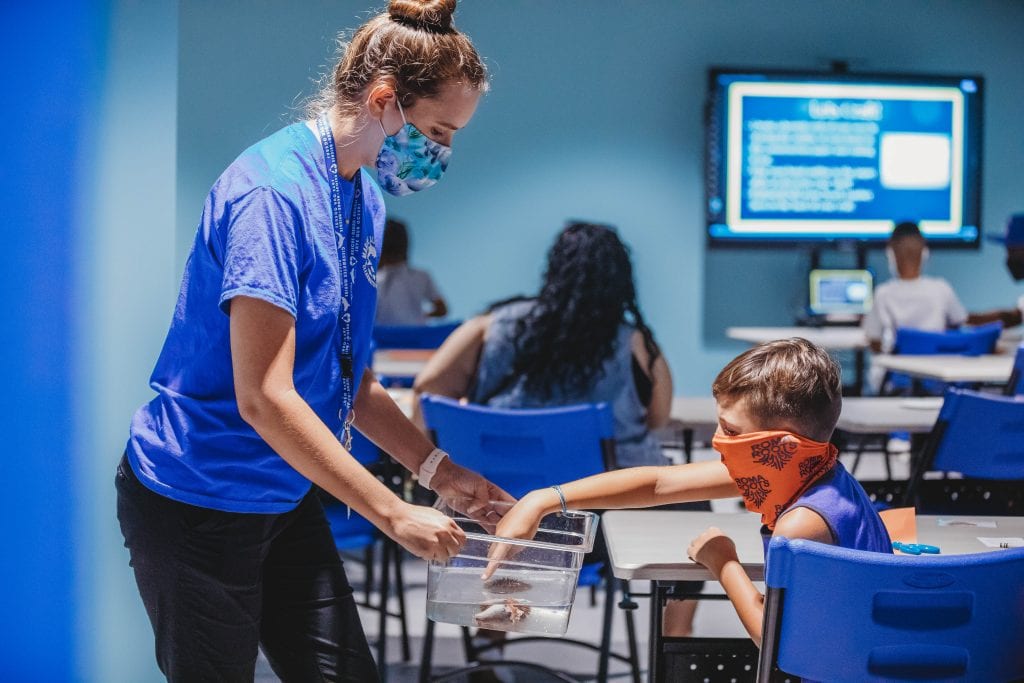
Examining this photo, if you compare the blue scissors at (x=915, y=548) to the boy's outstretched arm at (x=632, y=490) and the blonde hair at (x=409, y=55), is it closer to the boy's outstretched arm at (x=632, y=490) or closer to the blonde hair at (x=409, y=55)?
the boy's outstretched arm at (x=632, y=490)

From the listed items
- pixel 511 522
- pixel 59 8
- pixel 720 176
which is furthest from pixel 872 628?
pixel 720 176

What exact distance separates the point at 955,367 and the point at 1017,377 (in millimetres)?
474

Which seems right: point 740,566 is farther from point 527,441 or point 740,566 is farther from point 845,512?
point 527,441

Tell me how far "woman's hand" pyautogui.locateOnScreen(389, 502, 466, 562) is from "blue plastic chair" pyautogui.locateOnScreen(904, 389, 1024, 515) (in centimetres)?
195

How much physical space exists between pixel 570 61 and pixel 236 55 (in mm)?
2274

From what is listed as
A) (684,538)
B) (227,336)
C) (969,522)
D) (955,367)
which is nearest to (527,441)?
(684,538)

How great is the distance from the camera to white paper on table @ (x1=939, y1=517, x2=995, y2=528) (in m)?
1.95

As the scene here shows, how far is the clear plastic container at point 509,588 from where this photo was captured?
136 centimetres

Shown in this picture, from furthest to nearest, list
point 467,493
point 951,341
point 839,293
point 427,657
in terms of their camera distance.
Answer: point 839,293, point 951,341, point 427,657, point 467,493

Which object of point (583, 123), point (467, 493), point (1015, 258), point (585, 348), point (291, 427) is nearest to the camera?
point (291, 427)

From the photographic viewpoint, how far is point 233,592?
140 cm

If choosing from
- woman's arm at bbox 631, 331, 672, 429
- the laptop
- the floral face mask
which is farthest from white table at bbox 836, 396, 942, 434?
the laptop

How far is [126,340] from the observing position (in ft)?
6.63

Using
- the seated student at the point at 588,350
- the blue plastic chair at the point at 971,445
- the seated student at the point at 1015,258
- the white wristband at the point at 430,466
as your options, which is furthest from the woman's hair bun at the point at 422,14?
the seated student at the point at 1015,258
